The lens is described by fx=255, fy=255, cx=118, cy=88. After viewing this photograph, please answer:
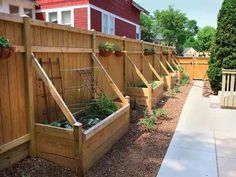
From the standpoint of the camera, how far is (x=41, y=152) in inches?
146

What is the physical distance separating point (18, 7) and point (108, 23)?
442cm

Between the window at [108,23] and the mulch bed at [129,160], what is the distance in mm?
8151

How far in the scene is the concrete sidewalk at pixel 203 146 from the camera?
12.0ft

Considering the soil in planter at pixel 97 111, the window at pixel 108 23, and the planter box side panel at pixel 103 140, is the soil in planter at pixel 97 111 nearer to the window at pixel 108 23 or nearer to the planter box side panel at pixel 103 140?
the planter box side panel at pixel 103 140

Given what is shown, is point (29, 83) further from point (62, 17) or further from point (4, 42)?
point (62, 17)

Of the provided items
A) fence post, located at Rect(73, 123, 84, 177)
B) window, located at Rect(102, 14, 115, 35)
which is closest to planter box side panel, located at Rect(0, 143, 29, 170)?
fence post, located at Rect(73, 123, 84, 177)

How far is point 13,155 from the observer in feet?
11.3

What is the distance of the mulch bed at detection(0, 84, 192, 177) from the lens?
346cm

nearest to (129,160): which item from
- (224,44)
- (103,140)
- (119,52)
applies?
(103,140)

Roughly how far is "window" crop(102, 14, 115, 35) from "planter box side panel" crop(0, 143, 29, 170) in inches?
393

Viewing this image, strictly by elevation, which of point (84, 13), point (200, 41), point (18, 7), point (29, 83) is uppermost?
point (200, 41)

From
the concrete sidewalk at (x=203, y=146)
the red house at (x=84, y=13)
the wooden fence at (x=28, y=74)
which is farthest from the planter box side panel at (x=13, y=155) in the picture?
the red house at (x=84, y=13)

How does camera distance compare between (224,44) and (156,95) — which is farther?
(224,44)

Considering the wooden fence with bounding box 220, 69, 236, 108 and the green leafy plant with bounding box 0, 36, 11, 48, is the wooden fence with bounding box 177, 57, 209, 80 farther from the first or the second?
Answer: the green leafy plant with bounding box 0, 36, 11, 48
